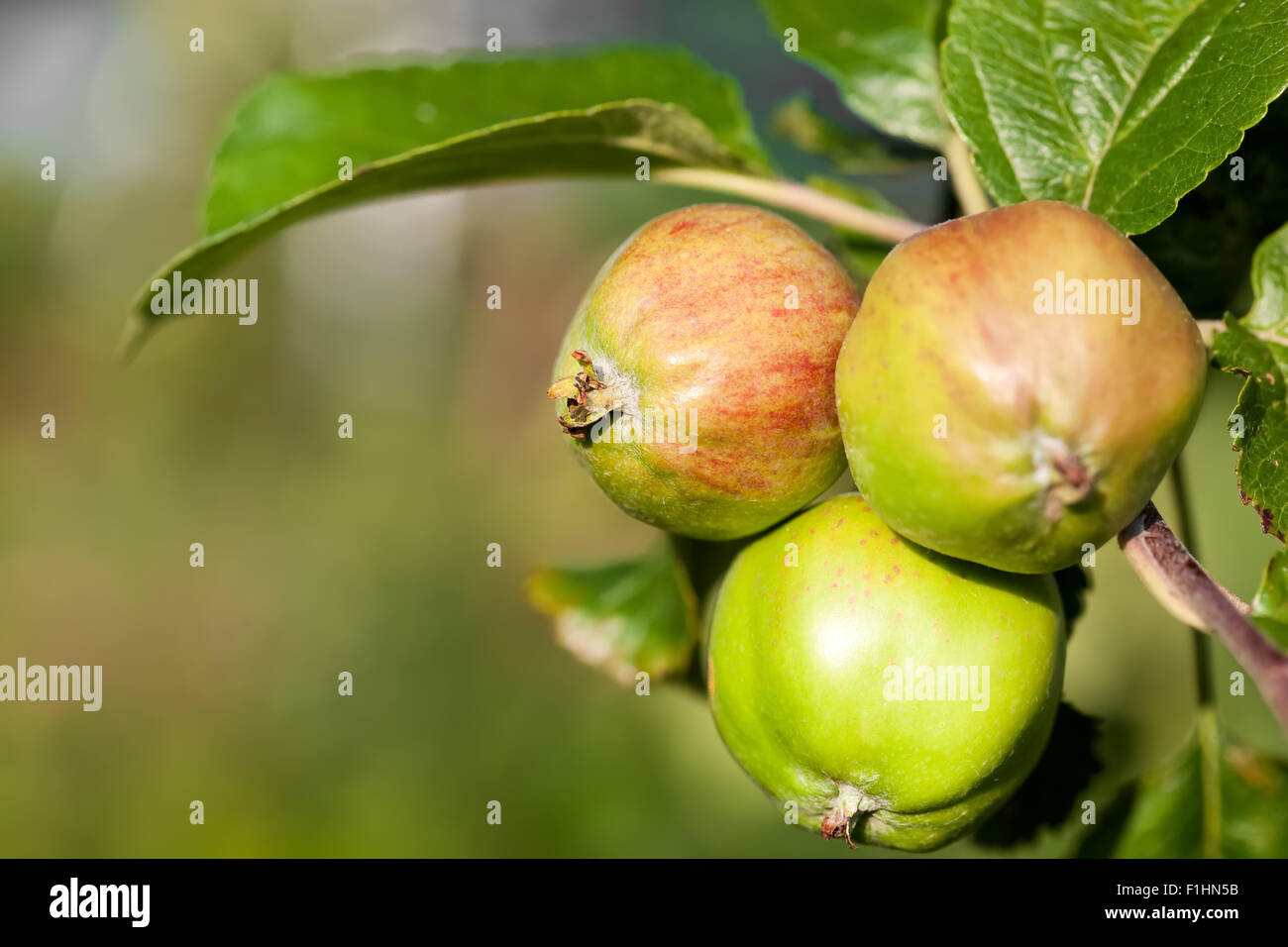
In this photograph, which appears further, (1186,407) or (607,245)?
(607,245)

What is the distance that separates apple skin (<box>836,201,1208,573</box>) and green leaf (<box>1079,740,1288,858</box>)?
1262mm

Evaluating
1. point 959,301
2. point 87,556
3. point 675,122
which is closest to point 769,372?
point 959,301

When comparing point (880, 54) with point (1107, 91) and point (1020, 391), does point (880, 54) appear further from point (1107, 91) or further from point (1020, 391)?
point (1020, 391)

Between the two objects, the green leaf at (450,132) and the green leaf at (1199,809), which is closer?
the green leaf at (450,132)

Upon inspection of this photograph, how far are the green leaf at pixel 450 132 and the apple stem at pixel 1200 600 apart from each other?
0.98 m

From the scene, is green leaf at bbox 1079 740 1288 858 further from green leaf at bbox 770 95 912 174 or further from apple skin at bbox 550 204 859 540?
green leaf at bbox 770 95 912 174

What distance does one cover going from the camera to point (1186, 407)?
1127 millimetres

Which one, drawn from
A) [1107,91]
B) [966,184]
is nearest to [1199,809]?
[966,184]

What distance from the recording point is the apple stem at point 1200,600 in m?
1.00

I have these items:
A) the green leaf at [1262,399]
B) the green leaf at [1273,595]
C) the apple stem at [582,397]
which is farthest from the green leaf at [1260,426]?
the apple stem at [582,397]

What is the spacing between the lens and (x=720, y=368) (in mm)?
1324

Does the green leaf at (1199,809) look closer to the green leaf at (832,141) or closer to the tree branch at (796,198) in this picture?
the tree branch at (796,198)

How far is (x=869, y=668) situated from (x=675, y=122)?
3.13 ft
